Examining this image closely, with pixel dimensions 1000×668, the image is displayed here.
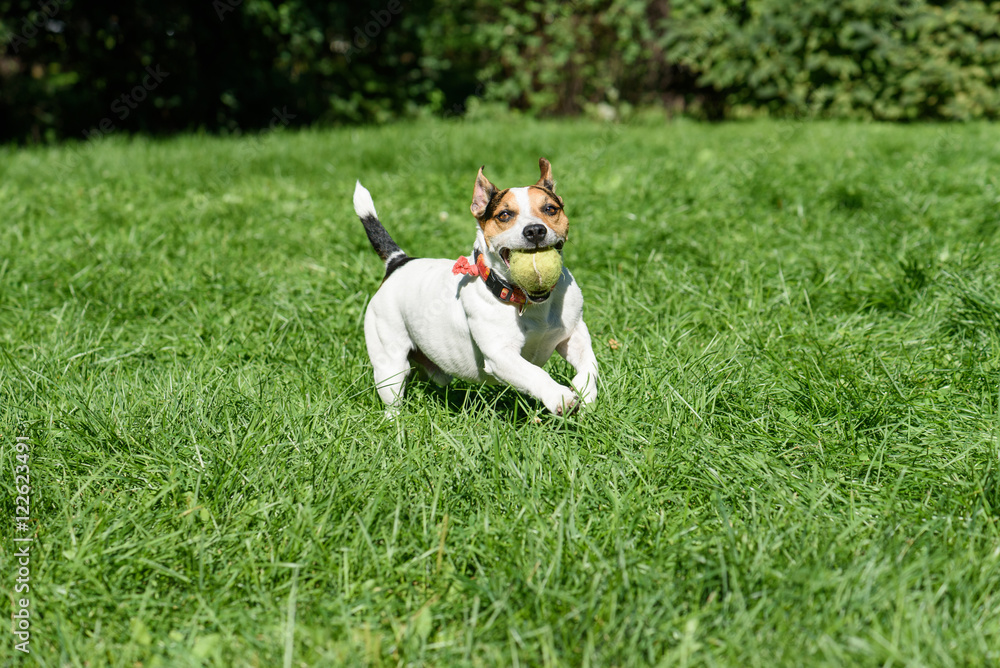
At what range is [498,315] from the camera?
276 centimetres

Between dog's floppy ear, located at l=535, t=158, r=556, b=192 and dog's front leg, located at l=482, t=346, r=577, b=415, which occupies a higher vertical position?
dog's floppy ear, located at l=535, t=158, r=556, b=192

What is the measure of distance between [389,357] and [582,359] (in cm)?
86

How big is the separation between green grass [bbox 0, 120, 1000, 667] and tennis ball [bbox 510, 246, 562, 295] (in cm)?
48

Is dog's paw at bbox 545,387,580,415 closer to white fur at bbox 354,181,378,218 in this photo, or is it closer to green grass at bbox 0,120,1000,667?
green grass at bbox 0,120,1000,667

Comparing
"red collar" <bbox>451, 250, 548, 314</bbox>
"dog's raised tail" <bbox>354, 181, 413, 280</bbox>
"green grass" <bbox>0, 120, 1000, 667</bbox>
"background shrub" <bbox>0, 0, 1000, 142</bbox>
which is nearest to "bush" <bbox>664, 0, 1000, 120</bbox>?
"background shrub" <bbox>0, 0, 1000, 142</bbox>

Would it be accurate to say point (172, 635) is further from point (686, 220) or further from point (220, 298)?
point (686, 220)

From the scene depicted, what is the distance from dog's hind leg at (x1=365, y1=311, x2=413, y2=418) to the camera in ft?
10.5

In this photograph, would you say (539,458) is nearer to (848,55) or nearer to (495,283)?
(495,283)

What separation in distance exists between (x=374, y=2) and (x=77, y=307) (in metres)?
7.28

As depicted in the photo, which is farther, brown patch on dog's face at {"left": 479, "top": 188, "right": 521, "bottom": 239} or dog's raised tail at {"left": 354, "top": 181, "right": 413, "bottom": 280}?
dog's raised tail at {"left": 354, "top": 181, "right": 413, "bottom": 280}

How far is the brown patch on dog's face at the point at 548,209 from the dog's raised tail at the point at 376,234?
928mm

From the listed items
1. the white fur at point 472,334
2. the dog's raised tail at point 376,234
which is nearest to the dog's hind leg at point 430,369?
the white fur at point 472,334

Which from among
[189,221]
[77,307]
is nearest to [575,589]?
[77,307]

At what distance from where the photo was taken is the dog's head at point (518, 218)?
2630 millimetres
